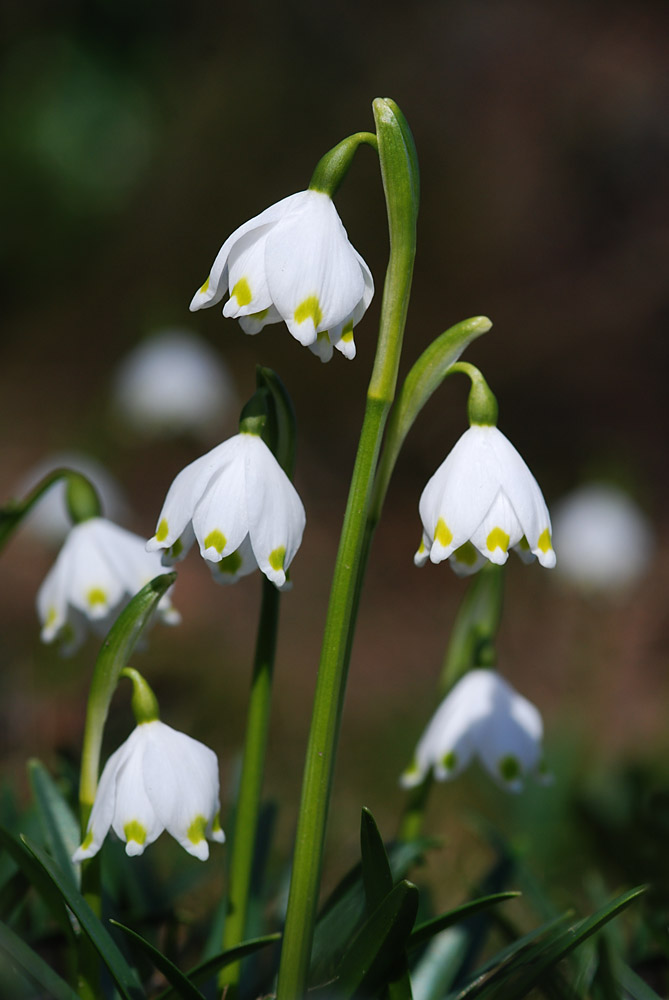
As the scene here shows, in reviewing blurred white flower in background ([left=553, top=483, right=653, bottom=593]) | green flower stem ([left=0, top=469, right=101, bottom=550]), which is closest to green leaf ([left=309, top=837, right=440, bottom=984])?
green flower stem ([left=0, top=469, right=101, bottom=550])

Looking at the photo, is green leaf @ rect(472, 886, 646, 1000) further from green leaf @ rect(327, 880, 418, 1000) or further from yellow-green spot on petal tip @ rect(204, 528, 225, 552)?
yellow-green spot on petal tip @ rect(204, 528, 225, 552)

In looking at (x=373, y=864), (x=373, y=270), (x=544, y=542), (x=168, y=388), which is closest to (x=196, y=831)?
(x=373, y=864)

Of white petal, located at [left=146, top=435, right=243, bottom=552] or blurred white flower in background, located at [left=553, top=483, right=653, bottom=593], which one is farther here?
blurred white flower in background, located at [left=553, top=483, right=653, bottom=593]

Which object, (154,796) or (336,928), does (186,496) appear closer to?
(154,796)

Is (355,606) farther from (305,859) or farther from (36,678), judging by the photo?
(36,678)

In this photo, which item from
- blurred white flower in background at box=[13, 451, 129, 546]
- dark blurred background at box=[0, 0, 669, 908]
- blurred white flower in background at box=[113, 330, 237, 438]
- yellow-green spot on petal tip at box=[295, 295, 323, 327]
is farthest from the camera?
dark blurred background at box=[0, 0, 669, 908]

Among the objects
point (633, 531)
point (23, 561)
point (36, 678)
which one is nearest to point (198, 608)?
point (23, 561)

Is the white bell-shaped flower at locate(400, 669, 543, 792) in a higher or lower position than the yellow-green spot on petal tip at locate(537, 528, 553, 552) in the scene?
lower

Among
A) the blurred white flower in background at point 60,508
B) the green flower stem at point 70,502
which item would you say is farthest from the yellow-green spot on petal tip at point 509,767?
the blurred white flower in background at point 60,508
